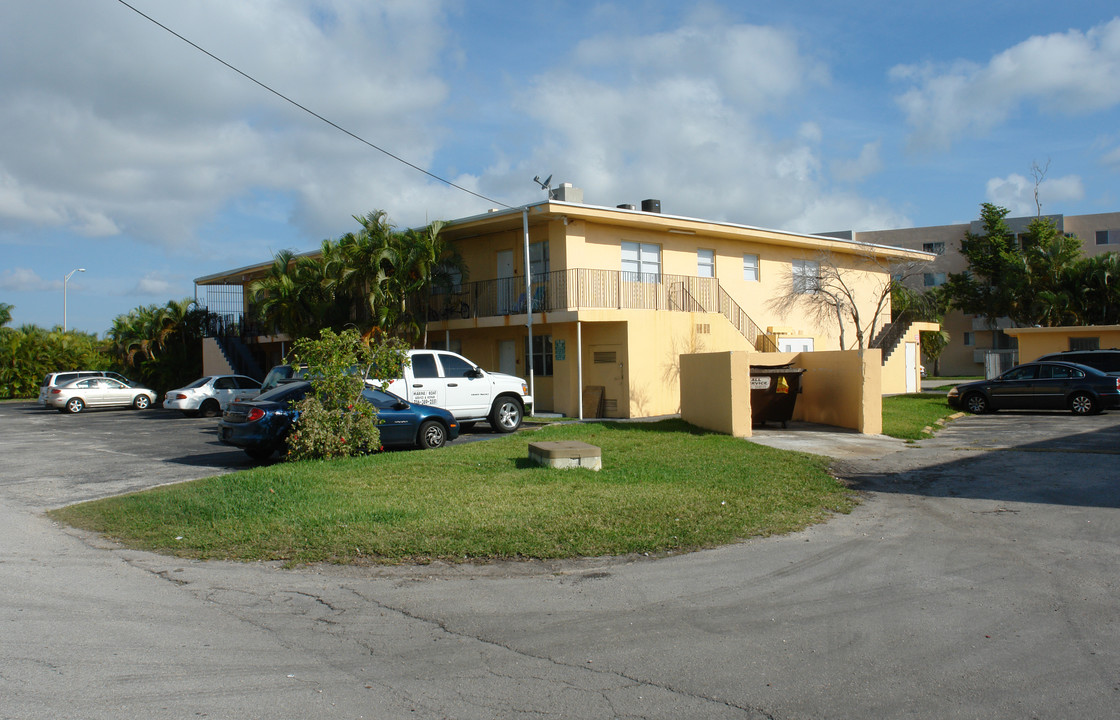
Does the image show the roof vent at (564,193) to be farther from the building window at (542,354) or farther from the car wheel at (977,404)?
the car wheel at (977,404)

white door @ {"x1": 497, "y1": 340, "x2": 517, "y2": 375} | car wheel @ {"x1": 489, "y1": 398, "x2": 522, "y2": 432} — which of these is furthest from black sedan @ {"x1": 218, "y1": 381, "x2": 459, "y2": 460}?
white door @ {"x1": 497, "y1": 340, "x2": 517, "y2": 375}

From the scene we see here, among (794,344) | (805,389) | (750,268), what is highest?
(750,268)

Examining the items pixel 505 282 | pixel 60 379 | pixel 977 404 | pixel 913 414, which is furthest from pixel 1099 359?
pixel 60 379

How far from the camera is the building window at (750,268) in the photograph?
27250 millimetres

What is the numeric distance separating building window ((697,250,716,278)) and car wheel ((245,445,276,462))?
594 inches

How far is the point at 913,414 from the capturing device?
2136cm

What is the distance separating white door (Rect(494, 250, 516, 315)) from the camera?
23.9 metres

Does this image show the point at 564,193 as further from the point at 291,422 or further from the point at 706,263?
the point at 291,422

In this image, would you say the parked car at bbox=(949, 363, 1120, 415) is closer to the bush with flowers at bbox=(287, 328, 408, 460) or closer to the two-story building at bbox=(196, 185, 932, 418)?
the two-story building at bbox=(196, 185, 932, 418)

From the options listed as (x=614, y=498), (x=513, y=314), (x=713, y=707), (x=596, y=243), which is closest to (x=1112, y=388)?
(x=596, y=243)

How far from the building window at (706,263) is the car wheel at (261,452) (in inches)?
594

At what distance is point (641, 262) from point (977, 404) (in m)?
Answer: 10.2

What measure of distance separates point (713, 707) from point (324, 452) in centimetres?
979

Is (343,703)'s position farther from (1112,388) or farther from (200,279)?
(200,279)
